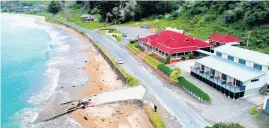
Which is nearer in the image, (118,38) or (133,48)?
(133,48)

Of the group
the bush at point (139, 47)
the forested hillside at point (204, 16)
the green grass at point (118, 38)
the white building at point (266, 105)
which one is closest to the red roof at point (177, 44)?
the bush at point (139, 47)

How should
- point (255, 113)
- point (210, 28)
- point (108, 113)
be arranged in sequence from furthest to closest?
point (210, 28) < point (108, 113) < point (255, 113)

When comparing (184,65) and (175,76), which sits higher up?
(175,76)

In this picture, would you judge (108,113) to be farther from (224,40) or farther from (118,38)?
(118,38)

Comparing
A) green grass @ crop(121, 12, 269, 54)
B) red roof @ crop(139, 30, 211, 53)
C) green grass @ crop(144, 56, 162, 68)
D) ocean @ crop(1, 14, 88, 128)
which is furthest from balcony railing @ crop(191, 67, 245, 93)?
ocean @ crop(1, 14, 88, 128)

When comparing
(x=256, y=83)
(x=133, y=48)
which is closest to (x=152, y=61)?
(x=133, y=48)

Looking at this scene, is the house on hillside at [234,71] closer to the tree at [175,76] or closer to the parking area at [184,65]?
the tree at [175,76]

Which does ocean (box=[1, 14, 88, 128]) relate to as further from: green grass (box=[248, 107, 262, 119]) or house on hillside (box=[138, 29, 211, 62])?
green grass (box=[248, 107, 262, 119])
